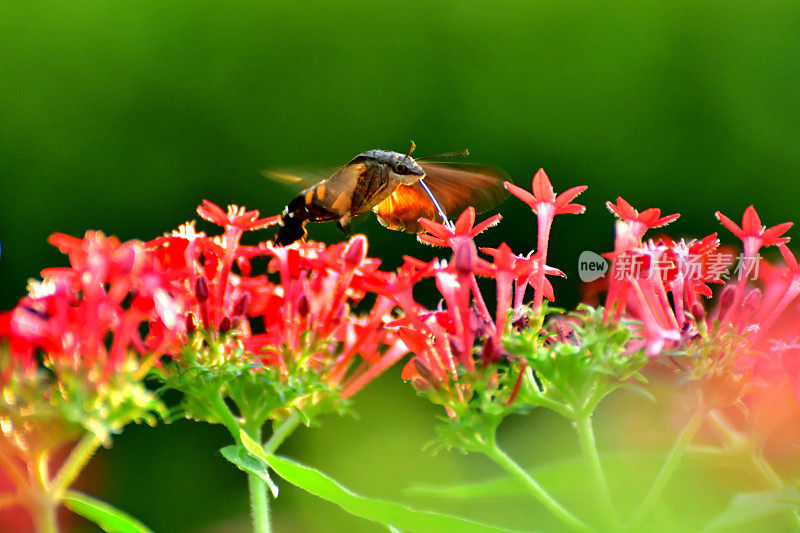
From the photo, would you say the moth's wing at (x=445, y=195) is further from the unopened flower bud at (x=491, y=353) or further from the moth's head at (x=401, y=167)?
the unopened flower bud at (x=491, y=353)

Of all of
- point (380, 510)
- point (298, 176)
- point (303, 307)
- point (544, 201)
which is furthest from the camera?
point (298, 176)

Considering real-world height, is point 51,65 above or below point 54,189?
above

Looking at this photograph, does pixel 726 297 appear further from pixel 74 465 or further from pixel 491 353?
pixel 74 465

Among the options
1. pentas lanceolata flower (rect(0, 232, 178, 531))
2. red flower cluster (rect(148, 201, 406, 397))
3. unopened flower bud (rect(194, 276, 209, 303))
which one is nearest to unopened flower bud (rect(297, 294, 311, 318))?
red flower cluster (rect(148, 201, 406, 397))

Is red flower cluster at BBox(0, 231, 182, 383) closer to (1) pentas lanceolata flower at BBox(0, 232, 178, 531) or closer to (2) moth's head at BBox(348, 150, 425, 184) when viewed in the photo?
(1) pentas lanceolata flower at BBox(0, 232, 178, 531)

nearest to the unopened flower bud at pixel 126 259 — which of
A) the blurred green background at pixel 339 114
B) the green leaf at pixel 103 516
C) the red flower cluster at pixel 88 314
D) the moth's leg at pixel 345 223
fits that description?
the red flower cluster at pixel 88 314

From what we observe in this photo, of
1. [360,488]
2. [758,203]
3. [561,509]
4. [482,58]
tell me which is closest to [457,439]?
[561,509]

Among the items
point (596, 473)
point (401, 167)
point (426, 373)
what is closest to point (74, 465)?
point (426, 373)

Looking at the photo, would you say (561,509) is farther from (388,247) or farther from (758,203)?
(758,203)
